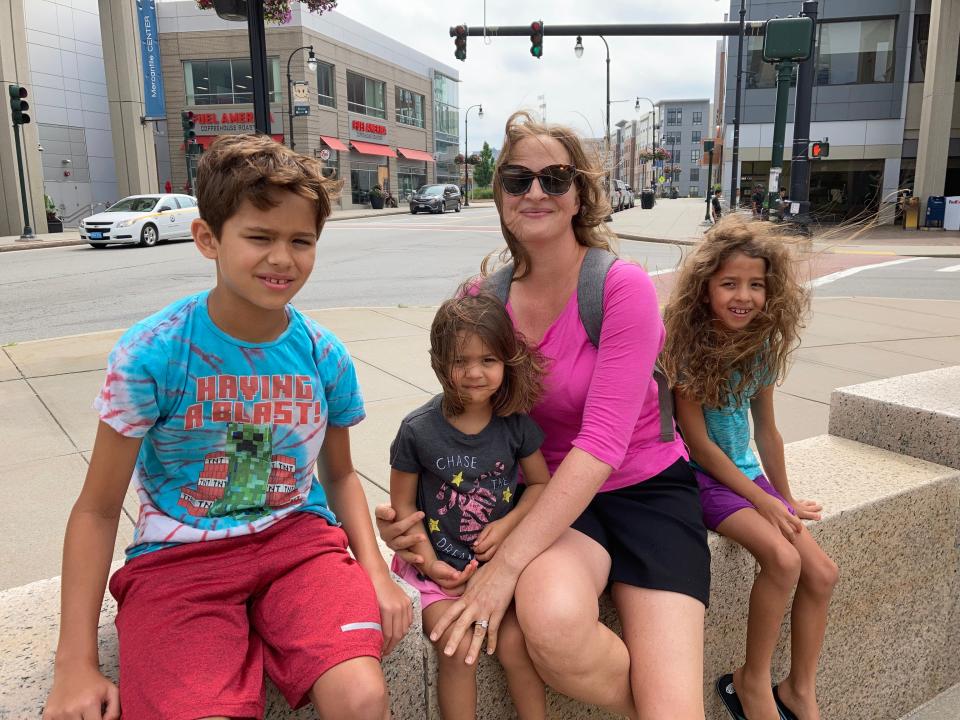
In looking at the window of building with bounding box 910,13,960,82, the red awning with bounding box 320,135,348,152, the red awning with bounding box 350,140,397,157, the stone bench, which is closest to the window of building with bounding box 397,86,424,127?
the red awning with bounding box 350,140,397,157

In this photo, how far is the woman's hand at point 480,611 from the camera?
1872 mm

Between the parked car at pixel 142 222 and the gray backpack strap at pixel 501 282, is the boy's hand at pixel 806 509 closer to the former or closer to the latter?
the gray backpack strap at pixel 501 282

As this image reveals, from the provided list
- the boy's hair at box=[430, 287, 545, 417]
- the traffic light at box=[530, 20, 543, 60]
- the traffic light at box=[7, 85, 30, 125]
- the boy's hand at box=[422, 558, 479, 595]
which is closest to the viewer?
the boy's hand at box=[422, 558, 479, 595]

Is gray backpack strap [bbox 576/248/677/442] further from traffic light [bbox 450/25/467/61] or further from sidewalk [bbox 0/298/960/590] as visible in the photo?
traffic light [bbox 450/25/467/61]

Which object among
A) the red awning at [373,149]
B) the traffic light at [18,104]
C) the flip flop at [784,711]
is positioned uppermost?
the red awning at [373,149]

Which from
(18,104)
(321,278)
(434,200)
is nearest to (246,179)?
(321,278)

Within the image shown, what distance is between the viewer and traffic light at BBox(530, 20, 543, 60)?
17.0 m

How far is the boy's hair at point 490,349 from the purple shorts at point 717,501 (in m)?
0.71

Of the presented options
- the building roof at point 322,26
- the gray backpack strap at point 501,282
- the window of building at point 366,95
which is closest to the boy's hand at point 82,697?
the gray backpack strap at point 501,282

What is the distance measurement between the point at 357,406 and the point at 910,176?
33.5 meters

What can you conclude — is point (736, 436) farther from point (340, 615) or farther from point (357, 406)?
point (340, 615)

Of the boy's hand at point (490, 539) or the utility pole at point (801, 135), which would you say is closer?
the boy's hand at point (490, 539)

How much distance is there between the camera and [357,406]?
6.89 ft

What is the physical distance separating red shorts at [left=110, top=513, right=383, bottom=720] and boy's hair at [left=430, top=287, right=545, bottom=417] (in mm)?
542
